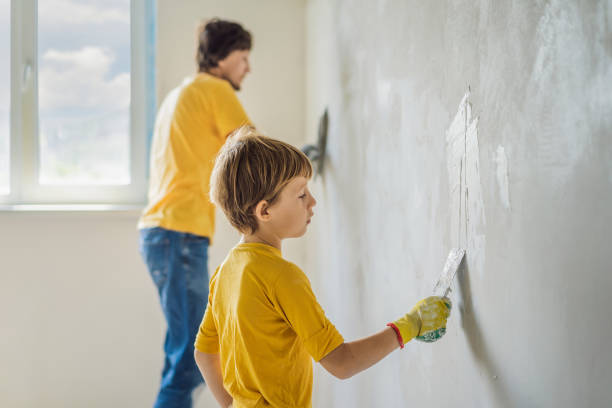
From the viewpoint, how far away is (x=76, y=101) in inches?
102

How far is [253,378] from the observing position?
0.91 m

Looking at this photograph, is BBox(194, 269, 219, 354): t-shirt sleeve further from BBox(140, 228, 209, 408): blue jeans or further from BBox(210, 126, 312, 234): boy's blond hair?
BBox(140, 228, 209, 408): blue jeans

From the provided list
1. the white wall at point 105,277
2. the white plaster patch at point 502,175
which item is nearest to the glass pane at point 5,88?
the white wall at point 105,277

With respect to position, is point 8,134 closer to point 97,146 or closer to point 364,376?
point 97,146

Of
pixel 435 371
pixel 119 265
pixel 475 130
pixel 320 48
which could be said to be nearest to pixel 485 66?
pixel 475 130

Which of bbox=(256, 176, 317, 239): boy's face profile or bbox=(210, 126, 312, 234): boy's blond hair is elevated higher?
bbox=(210, 126, 312, 234): boy's blond hair

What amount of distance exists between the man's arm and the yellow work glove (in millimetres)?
15

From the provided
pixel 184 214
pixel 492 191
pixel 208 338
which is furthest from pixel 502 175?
pixel 184 214

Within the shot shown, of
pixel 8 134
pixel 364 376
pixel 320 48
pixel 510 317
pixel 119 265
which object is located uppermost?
pixel 320 48

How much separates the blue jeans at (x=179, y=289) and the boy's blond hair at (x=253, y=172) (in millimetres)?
850

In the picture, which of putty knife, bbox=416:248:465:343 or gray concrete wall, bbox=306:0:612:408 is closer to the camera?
gray concrete wall, bbox=306:0:612:408

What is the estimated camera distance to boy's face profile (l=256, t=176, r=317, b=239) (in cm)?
93

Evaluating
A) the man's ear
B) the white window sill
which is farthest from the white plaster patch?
the white window sill

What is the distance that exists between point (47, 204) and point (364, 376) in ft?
5.83
